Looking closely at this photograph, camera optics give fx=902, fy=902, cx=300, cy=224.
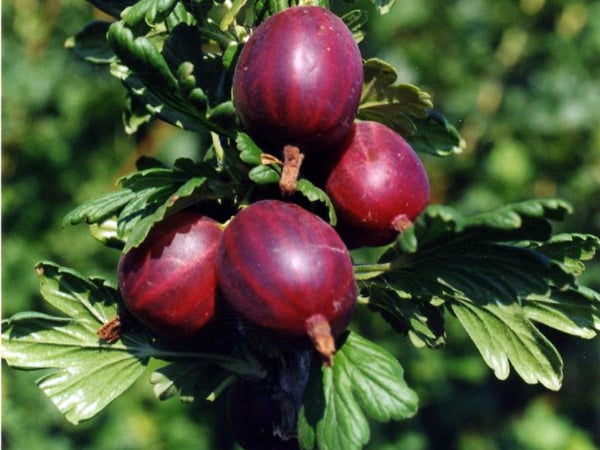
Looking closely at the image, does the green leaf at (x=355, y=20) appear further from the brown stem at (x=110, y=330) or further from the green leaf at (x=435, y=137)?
the brown stem at (x=110, y=330)

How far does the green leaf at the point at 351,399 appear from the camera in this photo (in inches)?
28.8

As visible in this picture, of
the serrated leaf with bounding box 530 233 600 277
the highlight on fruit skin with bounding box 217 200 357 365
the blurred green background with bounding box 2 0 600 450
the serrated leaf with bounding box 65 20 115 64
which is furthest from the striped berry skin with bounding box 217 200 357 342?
the blurred green background with bounding box 2 0 600 450

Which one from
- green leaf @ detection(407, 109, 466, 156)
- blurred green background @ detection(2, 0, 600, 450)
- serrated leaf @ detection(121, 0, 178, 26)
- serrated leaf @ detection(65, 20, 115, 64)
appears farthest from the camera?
blurred green background @ detection(2, 0, 600, 450)

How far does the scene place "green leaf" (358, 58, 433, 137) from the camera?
0.83 m

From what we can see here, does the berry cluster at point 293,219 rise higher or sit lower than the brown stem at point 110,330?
higher

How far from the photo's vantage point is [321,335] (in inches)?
26.8

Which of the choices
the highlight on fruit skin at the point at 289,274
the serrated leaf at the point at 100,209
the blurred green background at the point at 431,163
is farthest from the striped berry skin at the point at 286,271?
the blurred green background at the point at 431,163

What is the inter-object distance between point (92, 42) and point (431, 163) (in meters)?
1.89

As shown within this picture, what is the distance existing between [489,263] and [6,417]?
175 cm

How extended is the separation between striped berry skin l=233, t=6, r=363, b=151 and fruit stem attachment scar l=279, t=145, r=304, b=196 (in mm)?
14

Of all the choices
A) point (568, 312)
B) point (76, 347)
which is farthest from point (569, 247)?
point (76, 347)

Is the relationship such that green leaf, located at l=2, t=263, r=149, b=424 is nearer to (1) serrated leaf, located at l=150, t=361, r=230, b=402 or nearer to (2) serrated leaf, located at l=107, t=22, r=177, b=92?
(1) serrated leaf, located at l=150, t=361, r=230, b=402

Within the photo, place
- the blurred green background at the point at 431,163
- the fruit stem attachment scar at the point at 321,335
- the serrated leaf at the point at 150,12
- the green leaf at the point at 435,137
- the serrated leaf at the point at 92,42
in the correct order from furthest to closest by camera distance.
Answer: the blurred green background at the point at 431,163 → the serrated leaf at the point at 92,42 → the green leaf at the point at 435,137 → the serrated leaf at the point at 150,12 → the fruit stem attachment scar at the point at 321,335

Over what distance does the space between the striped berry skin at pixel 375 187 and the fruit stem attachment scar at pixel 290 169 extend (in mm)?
49
